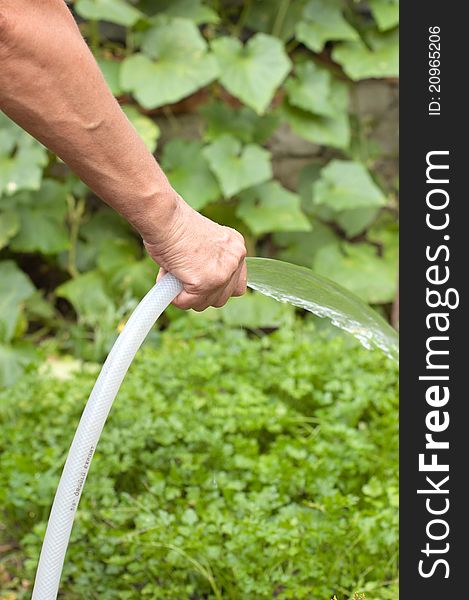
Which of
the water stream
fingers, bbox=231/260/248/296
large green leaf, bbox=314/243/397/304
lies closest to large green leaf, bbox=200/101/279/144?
large green leaf, bbox=314/243/397/304

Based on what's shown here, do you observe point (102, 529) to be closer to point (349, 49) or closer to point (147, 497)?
point (147, 497)

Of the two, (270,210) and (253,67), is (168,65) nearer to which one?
(253,67)

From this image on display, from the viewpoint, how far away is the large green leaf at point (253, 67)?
139 inches

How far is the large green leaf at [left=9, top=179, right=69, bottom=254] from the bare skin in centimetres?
240

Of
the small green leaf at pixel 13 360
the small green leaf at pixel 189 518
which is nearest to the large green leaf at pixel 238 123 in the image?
the small green leaf at pixel 13 360

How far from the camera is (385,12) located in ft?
12.5

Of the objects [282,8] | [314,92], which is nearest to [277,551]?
[314,92]

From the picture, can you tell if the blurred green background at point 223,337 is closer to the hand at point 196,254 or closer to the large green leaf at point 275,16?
the large green leaf at point 275,16

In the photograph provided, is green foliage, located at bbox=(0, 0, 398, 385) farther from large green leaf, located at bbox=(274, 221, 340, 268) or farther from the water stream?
the water stream

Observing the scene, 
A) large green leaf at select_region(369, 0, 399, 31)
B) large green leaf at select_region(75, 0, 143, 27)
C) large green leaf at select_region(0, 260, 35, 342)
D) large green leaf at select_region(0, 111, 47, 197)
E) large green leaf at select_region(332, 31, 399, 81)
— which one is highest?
large green leaf at select_region(369, 0, 399, 31)

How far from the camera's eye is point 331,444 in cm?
219

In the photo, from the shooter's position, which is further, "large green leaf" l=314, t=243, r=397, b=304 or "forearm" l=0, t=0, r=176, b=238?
"large green leaf" l=314, t=243, r=397, b=304

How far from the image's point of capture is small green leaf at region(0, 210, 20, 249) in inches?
140

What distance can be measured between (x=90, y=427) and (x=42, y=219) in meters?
2.51
